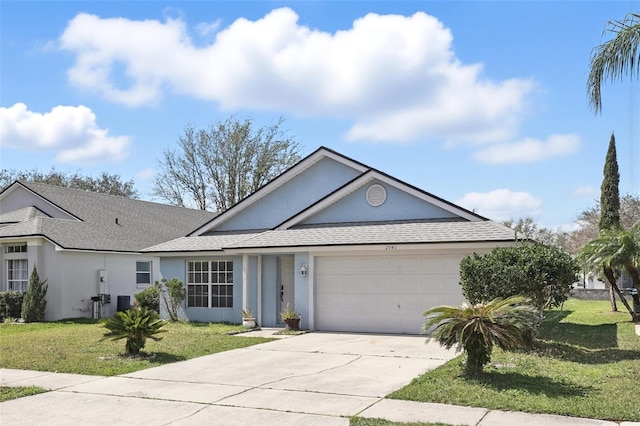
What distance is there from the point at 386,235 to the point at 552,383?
28.9 feet

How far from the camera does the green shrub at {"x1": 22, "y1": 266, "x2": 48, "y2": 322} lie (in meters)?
23.2

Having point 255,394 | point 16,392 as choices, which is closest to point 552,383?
point 255,394

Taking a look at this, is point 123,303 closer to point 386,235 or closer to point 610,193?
point 386,235

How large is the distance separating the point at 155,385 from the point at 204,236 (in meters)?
13.4

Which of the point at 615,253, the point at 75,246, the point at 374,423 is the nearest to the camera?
the point at 374,423

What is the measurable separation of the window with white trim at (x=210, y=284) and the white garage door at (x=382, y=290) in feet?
13.3

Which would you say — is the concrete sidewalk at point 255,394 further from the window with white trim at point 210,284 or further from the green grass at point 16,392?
the window with white trim at point 210,284

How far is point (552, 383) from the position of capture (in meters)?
9.75

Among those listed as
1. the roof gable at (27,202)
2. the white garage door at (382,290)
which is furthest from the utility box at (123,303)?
the white garage door at (382,290)

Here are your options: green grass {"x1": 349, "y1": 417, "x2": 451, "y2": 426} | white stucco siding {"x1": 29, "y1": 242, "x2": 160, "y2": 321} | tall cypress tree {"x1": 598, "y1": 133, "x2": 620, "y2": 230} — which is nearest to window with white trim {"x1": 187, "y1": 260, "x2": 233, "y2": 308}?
white stucco siding {"x1": 29, "y1": 242, "x2": 160, "y2": 321}

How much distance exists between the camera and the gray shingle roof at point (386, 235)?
16.9 meters

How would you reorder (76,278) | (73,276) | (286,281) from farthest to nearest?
(76,278), (73,276), (286,281)

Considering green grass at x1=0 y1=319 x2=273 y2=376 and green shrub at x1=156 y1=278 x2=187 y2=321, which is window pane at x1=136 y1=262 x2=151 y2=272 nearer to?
green shrub at x1=156 y1=278 x2=187 y2=321

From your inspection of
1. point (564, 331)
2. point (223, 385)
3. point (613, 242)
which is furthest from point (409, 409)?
point (613, 242)
